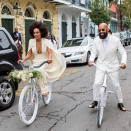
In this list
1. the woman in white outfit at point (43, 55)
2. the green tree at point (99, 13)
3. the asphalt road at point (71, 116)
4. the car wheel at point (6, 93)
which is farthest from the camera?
the green tree at point (99, 13)

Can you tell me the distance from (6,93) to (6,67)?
0.59 meters

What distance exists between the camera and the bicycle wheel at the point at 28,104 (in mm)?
4535

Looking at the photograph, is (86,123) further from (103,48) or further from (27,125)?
(103,48)

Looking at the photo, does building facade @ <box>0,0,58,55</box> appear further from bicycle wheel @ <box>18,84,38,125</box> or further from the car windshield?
bicycle wheel @ <box>18,84,38,125</box>

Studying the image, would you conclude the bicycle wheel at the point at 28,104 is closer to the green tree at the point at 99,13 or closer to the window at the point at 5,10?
the window at the point at 5,10

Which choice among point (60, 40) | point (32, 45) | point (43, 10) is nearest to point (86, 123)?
point (32, 45)

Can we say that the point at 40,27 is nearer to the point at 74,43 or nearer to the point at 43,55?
the point at 43,55

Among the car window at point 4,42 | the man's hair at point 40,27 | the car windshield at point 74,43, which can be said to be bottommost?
the car windshield at point 74,43

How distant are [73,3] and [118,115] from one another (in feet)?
72.9

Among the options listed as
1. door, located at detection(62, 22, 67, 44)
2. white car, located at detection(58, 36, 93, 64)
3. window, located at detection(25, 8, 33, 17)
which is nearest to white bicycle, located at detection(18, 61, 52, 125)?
white car, located at detection(58, 36, 93, 64)

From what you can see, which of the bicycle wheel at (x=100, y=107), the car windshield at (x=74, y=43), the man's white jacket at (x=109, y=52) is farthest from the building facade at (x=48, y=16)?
the bicycle wheel at (x=100, y=107)

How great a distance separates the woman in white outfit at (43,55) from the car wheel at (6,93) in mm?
792

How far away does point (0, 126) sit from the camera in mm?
4754

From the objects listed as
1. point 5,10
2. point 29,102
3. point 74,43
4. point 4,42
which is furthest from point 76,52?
point 29,102
